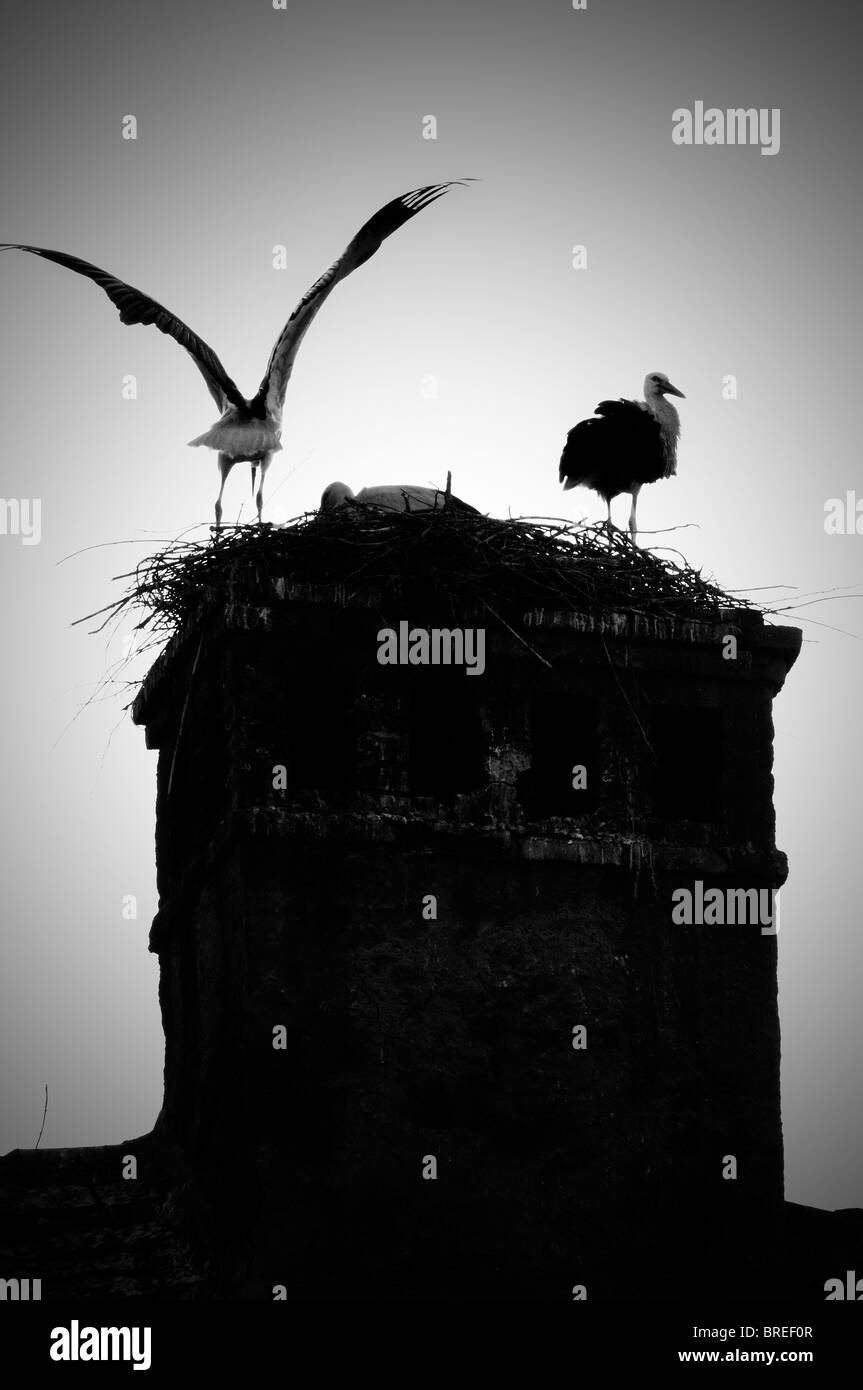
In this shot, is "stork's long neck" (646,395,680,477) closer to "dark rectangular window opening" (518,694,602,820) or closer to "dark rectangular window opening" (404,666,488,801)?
"dark rectangular window opening" (518,694,602,820)

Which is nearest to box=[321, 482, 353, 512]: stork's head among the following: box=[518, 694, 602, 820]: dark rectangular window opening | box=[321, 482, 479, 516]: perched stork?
box=[321, 482, 479, 516]: perched stork

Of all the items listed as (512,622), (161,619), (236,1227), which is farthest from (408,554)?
(236,1227)

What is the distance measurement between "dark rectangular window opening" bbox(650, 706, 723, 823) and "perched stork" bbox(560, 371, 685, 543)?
129 inches

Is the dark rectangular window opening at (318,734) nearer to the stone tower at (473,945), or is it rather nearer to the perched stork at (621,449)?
the stone tower at (473,945)

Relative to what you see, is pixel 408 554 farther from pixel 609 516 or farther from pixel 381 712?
pixel 609 516

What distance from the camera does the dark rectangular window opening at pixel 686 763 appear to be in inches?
531

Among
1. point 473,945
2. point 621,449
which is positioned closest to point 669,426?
point 621,449

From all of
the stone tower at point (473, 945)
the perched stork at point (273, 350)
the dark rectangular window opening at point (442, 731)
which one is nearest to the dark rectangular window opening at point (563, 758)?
the stone tower at point (473, 945)

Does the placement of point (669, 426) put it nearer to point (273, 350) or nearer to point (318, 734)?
point (273, 350)

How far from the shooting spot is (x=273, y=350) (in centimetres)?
1527

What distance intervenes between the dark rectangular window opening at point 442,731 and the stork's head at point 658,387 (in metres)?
4.92

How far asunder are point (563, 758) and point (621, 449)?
12.3 feet
